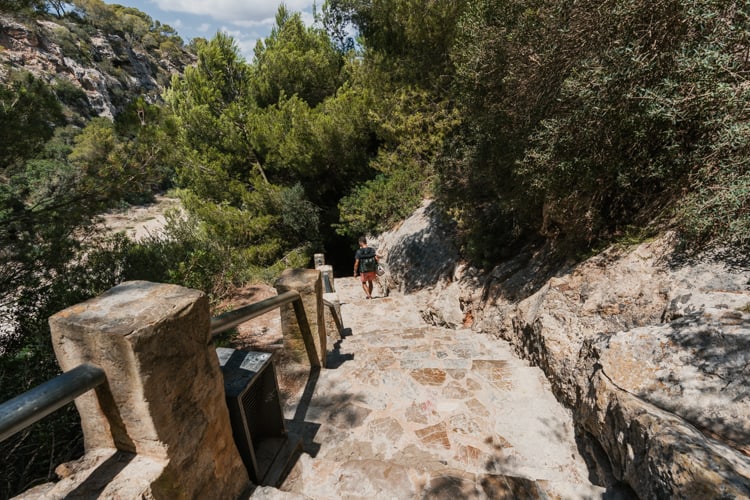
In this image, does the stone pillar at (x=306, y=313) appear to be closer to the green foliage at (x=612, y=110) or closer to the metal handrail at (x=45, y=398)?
the metal handrail at (x=45, y=398)

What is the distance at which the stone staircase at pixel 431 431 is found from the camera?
2.15 meters

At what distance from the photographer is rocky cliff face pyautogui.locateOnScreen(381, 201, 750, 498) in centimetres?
150

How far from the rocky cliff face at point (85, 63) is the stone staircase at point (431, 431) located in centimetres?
2888

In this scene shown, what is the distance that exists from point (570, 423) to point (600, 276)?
5.09ft

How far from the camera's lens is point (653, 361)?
6.93 feet

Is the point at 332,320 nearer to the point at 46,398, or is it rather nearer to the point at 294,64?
the point at 46,398

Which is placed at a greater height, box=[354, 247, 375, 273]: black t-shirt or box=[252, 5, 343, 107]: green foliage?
box=[252, 5, 343, 107]: green foliage

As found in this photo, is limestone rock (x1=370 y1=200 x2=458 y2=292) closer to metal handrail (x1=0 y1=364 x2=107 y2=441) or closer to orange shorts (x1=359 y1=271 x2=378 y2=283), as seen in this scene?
orange shorts (x1=359 y1=271 x2=378 y2=283)

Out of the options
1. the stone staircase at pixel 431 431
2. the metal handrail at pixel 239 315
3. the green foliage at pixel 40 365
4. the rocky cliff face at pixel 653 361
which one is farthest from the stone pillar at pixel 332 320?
the green foliage at pixel 40 365

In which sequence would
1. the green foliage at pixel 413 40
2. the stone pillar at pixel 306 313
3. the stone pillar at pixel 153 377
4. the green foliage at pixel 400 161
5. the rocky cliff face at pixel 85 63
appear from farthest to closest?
the rocky cliff face at pixel 85 63
the green foliage at pixel 400 161
the green foliage at pixel 413 40
the stone pillar at pixel 306 313
the stone pillar at pixel 153 377

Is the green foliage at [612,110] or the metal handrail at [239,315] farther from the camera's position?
the green foliage at [612,110]

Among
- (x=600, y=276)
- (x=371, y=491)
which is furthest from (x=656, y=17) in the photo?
(x=371, y=491)

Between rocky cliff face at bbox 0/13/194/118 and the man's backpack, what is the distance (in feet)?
85.0

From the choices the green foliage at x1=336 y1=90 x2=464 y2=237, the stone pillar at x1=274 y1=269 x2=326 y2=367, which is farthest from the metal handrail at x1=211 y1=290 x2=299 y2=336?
the green foliage at x1=336 y1=90 x2=464 y2=237
